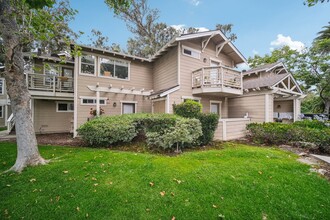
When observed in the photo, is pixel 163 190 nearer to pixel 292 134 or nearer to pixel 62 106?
pixel 292 134

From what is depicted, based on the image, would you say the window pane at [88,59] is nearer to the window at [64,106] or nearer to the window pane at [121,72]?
the window pane at [121,72]

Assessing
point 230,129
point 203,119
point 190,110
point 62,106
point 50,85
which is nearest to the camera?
point 203,119

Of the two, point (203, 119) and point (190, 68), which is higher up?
point (190, 68)

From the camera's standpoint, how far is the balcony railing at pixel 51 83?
34.6 ft

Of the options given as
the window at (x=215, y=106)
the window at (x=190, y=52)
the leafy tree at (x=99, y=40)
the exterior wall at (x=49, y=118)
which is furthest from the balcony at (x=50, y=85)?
the window at (x=215, y=106)

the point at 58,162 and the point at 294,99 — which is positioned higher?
the point at 294,99

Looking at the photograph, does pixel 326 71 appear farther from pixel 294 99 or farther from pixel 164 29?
pixel 164 29

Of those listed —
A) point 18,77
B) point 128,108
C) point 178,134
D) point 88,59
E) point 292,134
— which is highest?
point 88,59

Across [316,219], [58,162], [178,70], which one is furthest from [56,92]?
[316,219]

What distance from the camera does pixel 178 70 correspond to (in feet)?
34.3

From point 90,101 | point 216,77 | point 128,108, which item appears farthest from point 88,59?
point 216,77

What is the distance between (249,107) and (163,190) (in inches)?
428

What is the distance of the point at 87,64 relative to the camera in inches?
406

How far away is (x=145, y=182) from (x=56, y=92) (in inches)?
424
